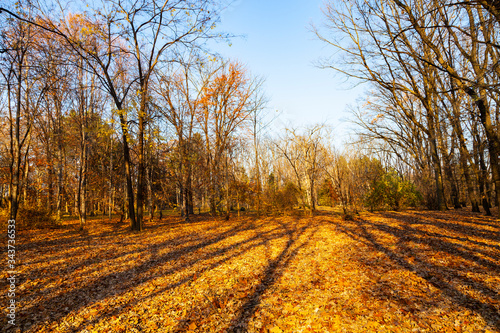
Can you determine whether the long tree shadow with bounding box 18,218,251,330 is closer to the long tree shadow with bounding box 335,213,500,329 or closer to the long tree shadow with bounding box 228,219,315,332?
the long tree shadow with bounding box 228,219,315,332

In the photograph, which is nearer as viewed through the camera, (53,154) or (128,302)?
(128,302)

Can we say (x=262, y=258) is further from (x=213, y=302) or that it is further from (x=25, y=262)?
(x=25, y=262)

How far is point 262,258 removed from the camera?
7.16 metres

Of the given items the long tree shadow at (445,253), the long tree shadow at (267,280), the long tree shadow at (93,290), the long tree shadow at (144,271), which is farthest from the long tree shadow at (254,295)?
the long tree shadow at (445,253)

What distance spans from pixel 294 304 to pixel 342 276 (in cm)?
165

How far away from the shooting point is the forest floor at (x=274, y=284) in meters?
3.76

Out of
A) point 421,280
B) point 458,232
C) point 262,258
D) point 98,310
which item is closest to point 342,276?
point 421,280

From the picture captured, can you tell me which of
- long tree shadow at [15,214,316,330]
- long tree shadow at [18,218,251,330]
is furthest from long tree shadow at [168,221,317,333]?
long tree shadow at [18,218,251,330]

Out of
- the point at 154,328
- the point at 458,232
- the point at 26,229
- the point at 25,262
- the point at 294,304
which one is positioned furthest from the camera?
the point at 26,229

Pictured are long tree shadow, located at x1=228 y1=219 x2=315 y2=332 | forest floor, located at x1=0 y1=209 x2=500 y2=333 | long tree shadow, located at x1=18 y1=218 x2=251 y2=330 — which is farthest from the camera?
long tree shadow, located at x1=18 y1=218 x2=251 y2=330

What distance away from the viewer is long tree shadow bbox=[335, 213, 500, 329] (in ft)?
12.8

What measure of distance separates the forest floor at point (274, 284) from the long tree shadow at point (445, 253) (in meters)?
0.03

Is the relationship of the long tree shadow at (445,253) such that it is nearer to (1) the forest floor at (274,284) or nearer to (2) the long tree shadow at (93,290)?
(1) the forest floor at (274,284)

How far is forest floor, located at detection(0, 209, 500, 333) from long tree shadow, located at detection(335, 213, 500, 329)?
27mm
